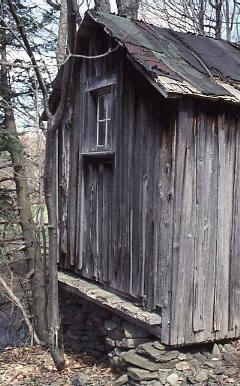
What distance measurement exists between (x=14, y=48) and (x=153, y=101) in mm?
6338

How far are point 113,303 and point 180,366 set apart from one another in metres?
1.24

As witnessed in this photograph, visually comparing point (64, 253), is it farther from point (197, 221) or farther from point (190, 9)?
point (190, 9)

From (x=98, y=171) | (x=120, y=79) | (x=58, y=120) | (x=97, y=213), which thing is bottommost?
(x=97, y=213)

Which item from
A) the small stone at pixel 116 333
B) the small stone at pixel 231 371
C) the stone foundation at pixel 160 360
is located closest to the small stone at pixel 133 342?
the stone foundation at pixel 160 360

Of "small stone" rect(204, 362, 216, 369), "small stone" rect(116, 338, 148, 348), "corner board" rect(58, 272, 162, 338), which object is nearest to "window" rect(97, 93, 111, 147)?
"corner board" rect(58, 272, 162, 338)

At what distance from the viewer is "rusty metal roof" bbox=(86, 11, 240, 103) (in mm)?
5383

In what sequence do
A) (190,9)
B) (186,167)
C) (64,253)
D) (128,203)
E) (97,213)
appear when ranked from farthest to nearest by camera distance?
1. (190,9)
2. (64,253)
3. (97,213)
4. (128,203)
5. (186,167)

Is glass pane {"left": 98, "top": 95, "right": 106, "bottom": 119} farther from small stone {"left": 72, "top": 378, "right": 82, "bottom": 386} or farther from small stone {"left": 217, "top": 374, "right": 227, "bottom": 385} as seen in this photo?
small stone {"left": 217, "top": 374, "right": 227, "bottom": 385}

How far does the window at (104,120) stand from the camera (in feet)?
23.3

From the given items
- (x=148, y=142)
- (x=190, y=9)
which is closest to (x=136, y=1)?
(x=190, y=9)

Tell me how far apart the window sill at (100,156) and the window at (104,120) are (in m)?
0.14

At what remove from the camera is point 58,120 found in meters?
6.62

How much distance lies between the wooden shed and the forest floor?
1.20 meters

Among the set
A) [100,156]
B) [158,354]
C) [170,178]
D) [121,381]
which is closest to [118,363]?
[121,381]
